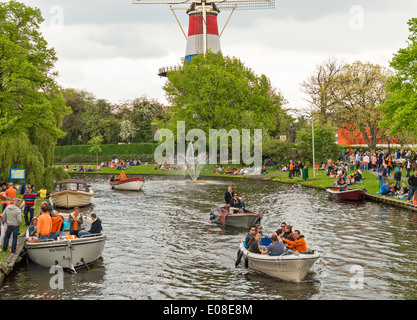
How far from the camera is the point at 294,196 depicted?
123ft

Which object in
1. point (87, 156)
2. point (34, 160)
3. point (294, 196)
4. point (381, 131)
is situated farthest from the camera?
point (87, 156)

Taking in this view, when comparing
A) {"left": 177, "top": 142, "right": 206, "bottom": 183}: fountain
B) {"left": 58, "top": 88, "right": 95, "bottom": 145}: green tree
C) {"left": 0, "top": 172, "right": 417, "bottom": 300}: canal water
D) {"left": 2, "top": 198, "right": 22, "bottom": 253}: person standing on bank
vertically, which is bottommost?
{"left": 0, "top": 172, "right": 417, "bottom": 300}: canal water

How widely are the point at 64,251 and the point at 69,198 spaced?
1769 cm

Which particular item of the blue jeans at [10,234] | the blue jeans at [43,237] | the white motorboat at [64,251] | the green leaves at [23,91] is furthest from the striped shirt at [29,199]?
the green leaves at [23,91]

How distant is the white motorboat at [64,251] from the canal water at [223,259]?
0.39 meters

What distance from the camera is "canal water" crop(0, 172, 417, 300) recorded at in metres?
14.5

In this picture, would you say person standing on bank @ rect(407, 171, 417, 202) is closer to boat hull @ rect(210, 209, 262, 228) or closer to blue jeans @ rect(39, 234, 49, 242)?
boat hull @ rect(210, 209, 262, 228)

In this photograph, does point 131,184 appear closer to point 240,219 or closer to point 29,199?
point 240,219

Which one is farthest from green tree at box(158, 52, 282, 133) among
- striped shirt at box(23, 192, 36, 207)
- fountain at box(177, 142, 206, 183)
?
striped shirt at box(23, 192, 36, 207)

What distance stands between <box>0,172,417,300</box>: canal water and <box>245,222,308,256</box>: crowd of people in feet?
3.18

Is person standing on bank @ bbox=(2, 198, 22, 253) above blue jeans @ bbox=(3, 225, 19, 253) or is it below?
above

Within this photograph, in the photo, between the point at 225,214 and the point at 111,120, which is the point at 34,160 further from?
the point at 111,120

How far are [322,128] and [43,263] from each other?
142 ft

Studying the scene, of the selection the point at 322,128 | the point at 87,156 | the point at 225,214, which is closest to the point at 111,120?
the point at 87,156
